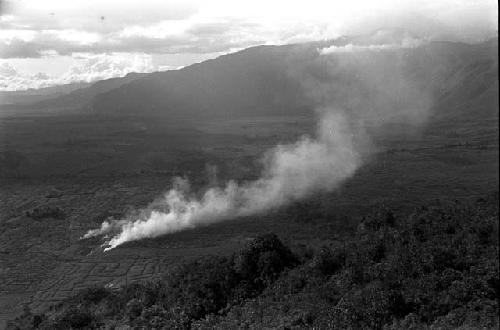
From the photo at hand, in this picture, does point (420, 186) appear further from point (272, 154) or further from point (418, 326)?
point (418, 326)

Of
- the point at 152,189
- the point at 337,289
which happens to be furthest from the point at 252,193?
the point at 337,289

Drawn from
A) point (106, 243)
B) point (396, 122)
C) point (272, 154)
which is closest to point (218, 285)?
point (106, 243)

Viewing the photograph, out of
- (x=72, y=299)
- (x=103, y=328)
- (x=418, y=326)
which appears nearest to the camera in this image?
(x=418, y=326)

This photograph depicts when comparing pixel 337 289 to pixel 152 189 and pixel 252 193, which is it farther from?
pixel 152 189

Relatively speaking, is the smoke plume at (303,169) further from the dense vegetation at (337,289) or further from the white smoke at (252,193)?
the dense vegetation at (337,289)

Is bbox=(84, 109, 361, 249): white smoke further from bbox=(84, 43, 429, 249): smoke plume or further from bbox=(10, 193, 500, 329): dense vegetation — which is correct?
bbox=(10, 193, 500, 329): dense vegetation

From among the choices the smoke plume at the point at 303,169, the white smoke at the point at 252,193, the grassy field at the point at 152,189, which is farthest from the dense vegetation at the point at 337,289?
the smoke plume at the point at 303,169
